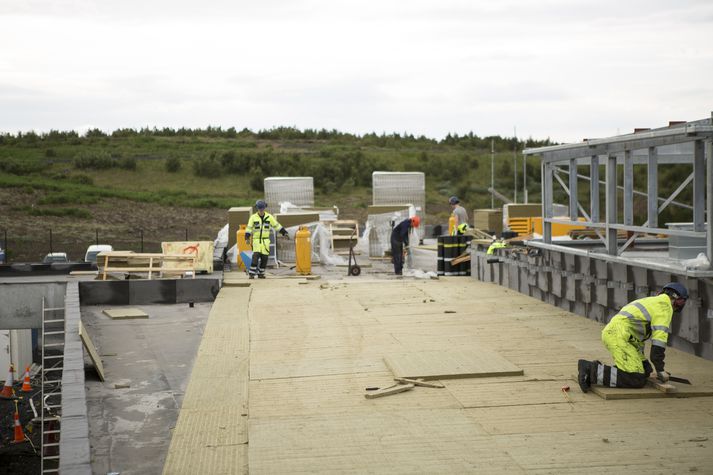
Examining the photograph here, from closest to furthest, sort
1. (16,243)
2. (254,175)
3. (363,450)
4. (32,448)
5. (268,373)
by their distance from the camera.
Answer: (363,450) < (268,373) < (32,448) < (16,243) < (254,175)

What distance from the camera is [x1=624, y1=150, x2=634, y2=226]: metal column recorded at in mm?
14070

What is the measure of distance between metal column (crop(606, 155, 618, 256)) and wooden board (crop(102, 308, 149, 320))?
8.96 metres

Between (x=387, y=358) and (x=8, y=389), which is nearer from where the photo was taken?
(x=387, y=358)

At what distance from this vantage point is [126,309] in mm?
18781

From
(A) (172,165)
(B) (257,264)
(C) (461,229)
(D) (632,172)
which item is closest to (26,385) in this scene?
(B) (257,264)

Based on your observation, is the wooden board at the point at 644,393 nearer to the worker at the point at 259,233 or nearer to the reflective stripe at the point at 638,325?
the reflective stripe at the point at 638,325

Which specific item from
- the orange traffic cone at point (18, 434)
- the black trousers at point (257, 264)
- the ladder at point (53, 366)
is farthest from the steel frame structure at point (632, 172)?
the orange traffic cone at point (18, 434)

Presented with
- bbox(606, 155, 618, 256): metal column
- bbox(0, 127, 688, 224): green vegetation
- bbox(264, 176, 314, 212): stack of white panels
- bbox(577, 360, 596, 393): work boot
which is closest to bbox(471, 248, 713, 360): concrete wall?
bbox(606, 155, 618, 256): metal column

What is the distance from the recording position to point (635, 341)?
10109 millimetres

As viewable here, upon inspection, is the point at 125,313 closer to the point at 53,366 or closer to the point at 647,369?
the point at 53,366

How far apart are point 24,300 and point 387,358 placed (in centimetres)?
1184

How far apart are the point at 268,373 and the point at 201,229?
38.4 meters

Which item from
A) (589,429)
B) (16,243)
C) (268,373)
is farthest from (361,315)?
(16,243)

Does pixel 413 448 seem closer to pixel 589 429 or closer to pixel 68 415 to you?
pixel 589 429
